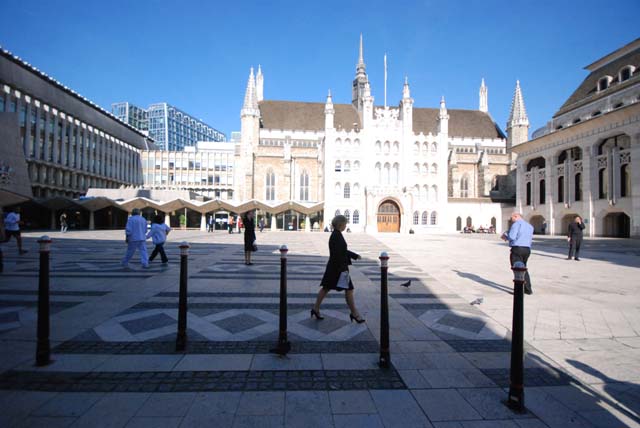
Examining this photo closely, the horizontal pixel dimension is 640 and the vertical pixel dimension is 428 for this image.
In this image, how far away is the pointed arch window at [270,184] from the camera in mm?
49906

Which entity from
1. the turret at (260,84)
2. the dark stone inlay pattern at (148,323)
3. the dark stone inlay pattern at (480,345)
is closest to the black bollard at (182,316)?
the dark stone inlay pattern at (148,323)

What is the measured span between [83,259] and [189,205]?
28.4 meters

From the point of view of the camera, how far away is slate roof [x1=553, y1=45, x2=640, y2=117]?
33994 millimetres

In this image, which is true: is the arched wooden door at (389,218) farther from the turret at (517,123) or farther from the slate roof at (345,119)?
the turret at (517,123)

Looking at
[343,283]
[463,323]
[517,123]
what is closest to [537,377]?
[463,323]

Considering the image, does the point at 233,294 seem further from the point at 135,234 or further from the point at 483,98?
the point at 483,98

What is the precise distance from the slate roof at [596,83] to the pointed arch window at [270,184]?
38.4 metres

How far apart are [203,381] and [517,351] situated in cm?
288

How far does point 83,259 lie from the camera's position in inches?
439

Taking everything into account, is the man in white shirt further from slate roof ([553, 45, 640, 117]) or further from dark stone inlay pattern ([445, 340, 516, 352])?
slate roof ([553, 45, 640, 117])

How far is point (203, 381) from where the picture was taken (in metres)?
3.23

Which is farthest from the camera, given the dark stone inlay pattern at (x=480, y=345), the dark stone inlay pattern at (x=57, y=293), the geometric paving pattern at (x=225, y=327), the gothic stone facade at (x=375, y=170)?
the gothic stone facade at (x=375, y=170)

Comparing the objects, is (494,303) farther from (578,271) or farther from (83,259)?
(83,259)

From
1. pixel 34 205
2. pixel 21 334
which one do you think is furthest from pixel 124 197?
pixel 21 334
